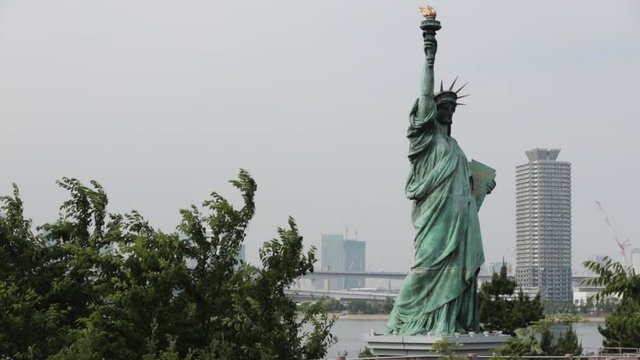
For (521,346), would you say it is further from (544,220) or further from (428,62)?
(544,220)

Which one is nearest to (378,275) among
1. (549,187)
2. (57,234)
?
(549,187)

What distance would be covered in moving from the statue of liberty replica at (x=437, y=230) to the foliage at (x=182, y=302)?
1099 cm

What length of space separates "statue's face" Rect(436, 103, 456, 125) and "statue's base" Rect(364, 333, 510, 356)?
18.9 ft

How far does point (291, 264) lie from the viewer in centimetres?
1659

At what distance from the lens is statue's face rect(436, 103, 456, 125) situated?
2875cm

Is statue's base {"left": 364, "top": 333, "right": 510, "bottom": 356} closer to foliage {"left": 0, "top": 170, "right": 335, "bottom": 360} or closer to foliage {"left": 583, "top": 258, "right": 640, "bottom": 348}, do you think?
foliage {"left": 0, "top": 170, "right": 335, "bottom": 360}

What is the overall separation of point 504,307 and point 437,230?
1054 cm

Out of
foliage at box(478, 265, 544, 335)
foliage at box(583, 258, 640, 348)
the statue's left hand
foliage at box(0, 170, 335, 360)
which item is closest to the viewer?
foliage at box(583, 258, 640, 348)

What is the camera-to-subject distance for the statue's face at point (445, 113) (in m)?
28.8

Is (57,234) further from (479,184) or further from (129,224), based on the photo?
(479,184)

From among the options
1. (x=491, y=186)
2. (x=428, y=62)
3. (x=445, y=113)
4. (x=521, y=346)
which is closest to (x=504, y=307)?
(x=491, y=186)

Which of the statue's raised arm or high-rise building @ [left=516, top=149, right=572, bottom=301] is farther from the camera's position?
high-rise building @ [left=516, top=149, right=572, bottom=301]

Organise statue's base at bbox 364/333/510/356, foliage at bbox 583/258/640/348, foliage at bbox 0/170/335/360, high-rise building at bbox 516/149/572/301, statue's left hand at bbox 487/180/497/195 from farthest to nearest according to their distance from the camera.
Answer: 1. high-rise building at bbox 516/149/572/301
2. statue's left hand at bbox 487/180/497/195
3. statue's base at bbox 364/333/510/356
4. foliage at bbox 0/170/335/360
5. foliage at bbox 583/258/640/348

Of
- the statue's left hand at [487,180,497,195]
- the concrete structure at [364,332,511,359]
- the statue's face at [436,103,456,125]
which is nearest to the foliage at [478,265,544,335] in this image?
the statue's left hand at [487,180,497,195]
